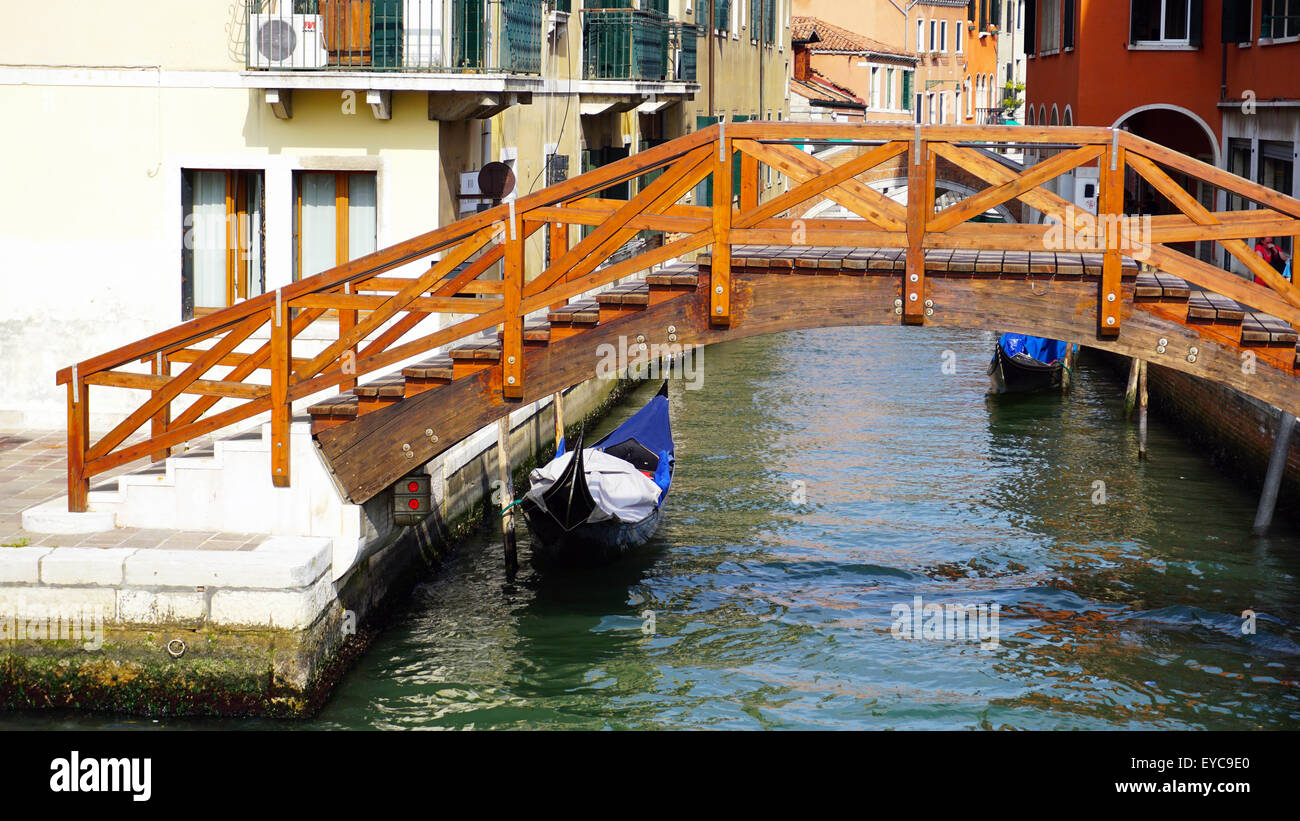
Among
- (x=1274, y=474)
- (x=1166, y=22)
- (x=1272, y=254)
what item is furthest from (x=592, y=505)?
(x=1166, y=22)

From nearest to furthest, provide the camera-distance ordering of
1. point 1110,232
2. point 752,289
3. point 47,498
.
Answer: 1. point 1110,232
2. point 752,289
3. point 47,498

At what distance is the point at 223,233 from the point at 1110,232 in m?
7.11

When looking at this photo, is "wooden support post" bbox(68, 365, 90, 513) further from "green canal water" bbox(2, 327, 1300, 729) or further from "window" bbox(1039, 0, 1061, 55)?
"window" bbox(1039, 0, 1061, 55)

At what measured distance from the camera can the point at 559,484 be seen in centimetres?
1202

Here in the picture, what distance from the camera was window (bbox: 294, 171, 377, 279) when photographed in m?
12.5

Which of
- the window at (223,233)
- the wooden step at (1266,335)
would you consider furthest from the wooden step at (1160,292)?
the window at (223,233)

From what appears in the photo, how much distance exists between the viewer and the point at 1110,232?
8.55m

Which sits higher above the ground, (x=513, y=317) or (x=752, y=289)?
(x=752, y=289)

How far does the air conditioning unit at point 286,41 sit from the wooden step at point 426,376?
349 centimetres

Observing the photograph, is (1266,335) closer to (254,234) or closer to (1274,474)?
(1274,474)

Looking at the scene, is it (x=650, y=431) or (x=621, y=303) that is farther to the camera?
(x=650, y=431)

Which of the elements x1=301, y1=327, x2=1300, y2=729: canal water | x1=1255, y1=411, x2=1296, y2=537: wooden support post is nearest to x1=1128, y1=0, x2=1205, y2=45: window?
x1=301, y1=327, x2=1300, y2=729: canal water

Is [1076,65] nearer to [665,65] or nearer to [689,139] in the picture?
[665,65]

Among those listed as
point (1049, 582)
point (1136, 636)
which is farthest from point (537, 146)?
point (1136, 636)
